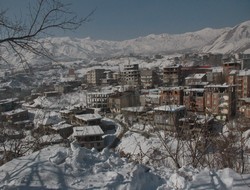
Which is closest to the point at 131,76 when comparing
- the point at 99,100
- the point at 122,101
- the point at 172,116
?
the point at 99,100

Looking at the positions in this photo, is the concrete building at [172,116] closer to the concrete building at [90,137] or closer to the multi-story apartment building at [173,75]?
the concrete building at [90,137]

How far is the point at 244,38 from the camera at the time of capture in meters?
77.8

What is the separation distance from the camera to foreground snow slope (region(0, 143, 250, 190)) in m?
2.06

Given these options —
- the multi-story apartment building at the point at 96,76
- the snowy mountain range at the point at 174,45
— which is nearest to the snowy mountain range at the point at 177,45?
the snowy mountain range at the point at 174,45

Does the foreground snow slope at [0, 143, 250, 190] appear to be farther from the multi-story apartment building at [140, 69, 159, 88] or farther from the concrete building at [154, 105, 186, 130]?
the multi-story apartment building at [140, 69, 159, 88]

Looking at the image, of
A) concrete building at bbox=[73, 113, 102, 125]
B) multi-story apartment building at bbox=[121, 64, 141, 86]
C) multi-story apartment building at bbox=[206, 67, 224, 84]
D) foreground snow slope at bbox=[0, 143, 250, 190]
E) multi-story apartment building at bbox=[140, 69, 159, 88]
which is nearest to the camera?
foreground snow slope at bbox=[0, 143, 250, 190]

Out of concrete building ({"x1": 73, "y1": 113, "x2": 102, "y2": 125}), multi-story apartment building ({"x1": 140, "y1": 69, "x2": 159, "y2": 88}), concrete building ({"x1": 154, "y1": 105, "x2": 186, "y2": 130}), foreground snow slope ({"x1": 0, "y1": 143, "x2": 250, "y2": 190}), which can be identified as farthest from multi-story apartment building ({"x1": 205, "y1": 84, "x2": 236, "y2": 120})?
foreground snow slope ({"x1": 0, "y1": 143, "x2": 250, "y2": 190})

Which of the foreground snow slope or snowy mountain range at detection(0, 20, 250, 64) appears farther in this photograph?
snowy mountain range at detection(0, 20, 250, 64)

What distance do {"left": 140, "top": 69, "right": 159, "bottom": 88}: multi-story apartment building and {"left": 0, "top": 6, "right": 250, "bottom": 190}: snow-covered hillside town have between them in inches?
4.0

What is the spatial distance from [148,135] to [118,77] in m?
22.4

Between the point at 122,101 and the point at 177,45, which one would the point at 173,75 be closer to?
the point at 122,101

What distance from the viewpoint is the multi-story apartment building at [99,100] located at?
21.5 meters

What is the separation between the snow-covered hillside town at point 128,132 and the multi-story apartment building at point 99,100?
3.1 inches

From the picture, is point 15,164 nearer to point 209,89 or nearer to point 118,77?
point 209,89
